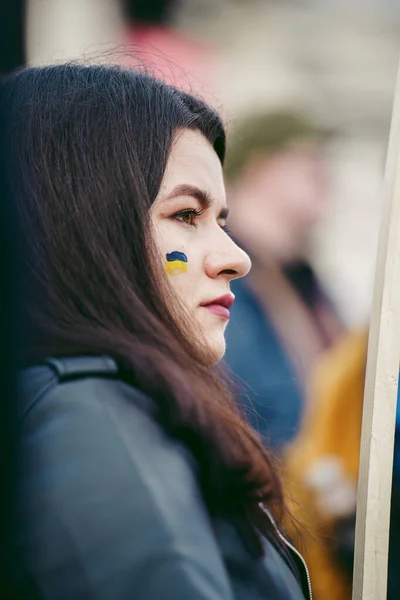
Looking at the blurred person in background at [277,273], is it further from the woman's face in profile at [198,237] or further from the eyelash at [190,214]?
the eyelash at [190,214]

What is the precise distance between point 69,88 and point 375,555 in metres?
2.16

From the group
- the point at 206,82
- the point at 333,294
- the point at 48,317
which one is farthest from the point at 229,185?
the point at 48,317

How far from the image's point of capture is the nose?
2.88m

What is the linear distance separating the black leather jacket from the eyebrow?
2.24 ft

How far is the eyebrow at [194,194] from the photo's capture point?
2785 millimetres

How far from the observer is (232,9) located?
3.01 meters

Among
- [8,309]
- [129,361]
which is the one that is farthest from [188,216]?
[8,309]

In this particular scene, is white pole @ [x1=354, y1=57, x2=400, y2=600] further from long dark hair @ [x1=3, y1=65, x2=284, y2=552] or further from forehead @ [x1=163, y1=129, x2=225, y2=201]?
forehead @ [x1=163, y1=129, x2=225, y2=201]

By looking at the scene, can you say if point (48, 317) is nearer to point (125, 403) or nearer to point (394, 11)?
point (125, 403)

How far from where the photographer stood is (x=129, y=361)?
8.30 feet

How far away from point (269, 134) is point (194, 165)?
43 centimetres

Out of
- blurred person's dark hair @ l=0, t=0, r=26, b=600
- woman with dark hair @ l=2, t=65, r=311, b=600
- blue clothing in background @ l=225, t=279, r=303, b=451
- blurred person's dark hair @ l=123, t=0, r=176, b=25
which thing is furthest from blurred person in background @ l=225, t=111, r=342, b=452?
blurred person's dark hair @ l=0, t=0, r=26, b=600

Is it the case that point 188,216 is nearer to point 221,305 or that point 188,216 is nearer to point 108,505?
point 221,305

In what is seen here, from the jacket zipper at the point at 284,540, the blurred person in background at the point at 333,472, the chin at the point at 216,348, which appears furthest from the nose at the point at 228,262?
→ the jacket zipper at the point at 284,540
